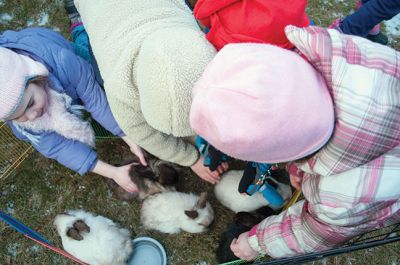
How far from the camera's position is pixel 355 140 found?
0.93 metres

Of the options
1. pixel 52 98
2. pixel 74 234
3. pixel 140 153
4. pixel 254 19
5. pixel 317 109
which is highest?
pixel 254 19

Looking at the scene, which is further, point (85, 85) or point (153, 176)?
point (153, 176)

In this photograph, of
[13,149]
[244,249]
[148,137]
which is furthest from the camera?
[13,149]

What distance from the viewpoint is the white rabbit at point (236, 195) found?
2000 mm

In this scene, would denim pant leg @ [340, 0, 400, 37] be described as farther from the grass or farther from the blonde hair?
the blonde hair

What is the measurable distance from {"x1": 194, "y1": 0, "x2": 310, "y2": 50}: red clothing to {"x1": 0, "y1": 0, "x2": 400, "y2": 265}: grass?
134 cm

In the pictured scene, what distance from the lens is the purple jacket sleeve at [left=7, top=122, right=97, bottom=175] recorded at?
1.82 m

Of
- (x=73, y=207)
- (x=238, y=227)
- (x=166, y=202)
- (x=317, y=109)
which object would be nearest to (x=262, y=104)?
(x=317, y=109)

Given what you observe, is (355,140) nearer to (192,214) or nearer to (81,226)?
(192,214)

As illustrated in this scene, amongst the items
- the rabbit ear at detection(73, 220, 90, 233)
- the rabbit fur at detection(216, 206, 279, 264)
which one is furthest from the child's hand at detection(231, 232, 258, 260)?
the rabbit ear at detection(73, 220, 90, 233)

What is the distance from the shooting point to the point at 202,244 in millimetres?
2156

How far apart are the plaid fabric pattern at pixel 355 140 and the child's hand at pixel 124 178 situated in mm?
1128

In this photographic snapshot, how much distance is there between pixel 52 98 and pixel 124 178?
0.64 meters

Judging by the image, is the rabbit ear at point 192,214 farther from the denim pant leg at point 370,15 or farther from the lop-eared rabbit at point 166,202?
the denim pant leg at point 370,15
